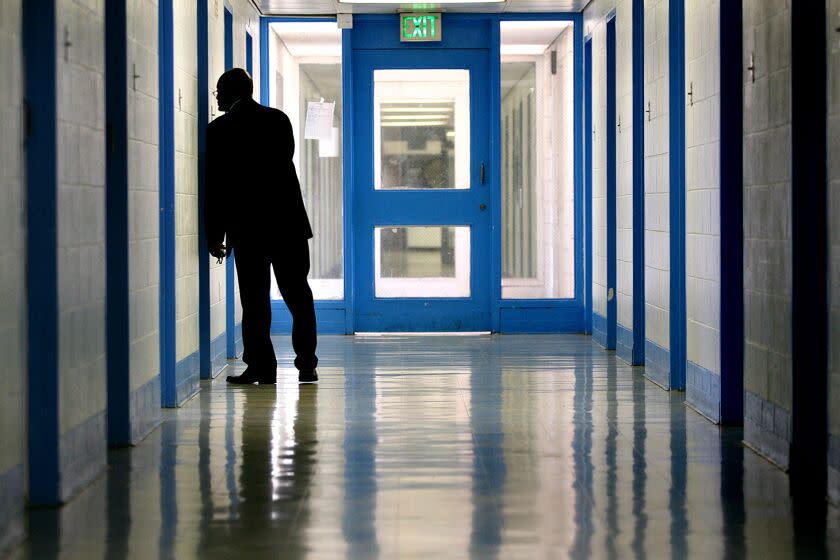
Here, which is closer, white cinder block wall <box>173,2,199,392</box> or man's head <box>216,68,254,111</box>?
white cinder block wall <box>173,2,199,392</box>

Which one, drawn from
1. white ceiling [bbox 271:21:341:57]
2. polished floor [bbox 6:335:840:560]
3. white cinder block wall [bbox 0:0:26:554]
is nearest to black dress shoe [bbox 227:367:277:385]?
polished floor [bbox 6:335:840:560]

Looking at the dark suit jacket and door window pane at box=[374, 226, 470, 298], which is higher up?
the dark suit jacket

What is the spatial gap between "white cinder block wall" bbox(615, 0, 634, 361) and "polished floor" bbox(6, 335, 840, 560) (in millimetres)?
1141

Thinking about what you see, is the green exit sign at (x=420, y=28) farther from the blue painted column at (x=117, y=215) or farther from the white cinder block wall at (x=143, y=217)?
the blue painted column at (x=117, y=215)

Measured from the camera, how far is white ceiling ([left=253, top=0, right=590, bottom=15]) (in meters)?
9.12

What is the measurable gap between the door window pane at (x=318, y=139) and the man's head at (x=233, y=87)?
117 inches

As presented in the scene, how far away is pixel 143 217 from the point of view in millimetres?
5383

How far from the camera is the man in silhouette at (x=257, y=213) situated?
21.7 ft

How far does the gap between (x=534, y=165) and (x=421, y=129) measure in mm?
889

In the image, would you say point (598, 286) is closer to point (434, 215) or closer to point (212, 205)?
point (434, 215)

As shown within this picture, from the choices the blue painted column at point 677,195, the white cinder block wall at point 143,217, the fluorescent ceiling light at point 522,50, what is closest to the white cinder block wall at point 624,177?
the blue painted column at point 677,195

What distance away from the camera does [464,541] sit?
351 centimetres

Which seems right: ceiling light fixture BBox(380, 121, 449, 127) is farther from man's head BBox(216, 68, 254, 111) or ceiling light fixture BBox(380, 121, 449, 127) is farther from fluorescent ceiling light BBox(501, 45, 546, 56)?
man's head BBox(216, 68, 254, 111)

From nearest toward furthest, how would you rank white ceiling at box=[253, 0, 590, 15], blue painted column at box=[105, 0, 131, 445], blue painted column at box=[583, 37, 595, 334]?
1. blue painted column at box=[105, 0, 131, 445]
2. white ceiling at box=[253, 0, 590, 15]
3. blue painted column at box=[583, 37, 595, 334]
